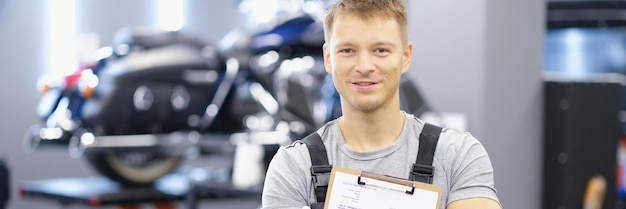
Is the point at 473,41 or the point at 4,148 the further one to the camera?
the point at 4,148

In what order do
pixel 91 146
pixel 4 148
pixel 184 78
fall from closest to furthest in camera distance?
pixel 91 146, pixel 184 78, pixel 4 148

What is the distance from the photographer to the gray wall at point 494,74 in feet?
13.1

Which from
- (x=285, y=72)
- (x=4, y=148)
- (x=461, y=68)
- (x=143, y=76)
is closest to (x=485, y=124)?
(x=461, y=68)

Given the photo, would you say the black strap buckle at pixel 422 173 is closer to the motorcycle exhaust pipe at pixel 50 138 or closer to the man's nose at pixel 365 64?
the man's nose at pixel 365 64

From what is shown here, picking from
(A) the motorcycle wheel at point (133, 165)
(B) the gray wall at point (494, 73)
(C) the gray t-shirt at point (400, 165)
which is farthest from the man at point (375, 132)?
(A) the motorcycle wheel at point (133, 165)

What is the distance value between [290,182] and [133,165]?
13.4ft

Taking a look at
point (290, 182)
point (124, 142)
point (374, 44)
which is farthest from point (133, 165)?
point (374, 44)

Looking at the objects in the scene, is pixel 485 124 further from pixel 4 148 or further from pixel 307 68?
pixel 4 148

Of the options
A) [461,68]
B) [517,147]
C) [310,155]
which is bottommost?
[310,155]

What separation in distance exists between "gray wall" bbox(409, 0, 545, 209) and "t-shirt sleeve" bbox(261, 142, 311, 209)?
2.31 metres

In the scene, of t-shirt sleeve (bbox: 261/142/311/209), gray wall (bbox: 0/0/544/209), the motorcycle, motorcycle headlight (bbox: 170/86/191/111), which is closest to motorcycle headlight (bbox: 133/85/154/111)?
the motorcycle

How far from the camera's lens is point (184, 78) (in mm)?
5797

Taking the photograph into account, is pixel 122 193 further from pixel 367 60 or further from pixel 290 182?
pixel 367 60

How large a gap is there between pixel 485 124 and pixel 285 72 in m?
1.78
